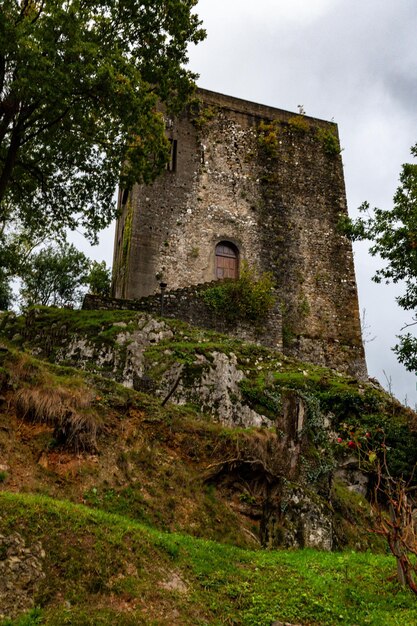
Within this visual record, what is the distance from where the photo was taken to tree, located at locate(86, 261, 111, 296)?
105ft

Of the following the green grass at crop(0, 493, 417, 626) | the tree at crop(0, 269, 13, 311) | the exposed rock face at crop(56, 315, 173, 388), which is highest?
the tree at crop(0, 269, 13, 311)

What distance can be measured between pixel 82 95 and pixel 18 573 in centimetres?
1063

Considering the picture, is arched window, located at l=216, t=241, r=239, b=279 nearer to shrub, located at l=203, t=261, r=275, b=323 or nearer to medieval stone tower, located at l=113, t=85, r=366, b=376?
medieval stone tower, located at l=113, t=85, r=366, b=376

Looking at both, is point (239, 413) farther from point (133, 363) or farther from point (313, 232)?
point (313, 232)

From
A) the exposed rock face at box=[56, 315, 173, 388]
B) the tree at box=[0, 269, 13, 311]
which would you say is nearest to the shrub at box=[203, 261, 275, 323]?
the exposed rock face at box=[56, 315, 173, 388]

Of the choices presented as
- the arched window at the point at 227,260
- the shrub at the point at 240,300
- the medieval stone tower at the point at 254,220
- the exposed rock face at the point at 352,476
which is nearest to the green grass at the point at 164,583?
the exposed rock face at the point at 352,476

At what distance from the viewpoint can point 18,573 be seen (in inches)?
281

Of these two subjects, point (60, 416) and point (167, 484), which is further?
point (167, 484)

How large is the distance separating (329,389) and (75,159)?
954cm

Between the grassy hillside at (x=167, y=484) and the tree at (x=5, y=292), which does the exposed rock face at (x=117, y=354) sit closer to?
the grassy hillside at (x=167, y=484)

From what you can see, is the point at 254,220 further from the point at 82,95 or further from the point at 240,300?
the point at 82,95

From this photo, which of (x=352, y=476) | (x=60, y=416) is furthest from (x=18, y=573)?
(x=352, y=476)

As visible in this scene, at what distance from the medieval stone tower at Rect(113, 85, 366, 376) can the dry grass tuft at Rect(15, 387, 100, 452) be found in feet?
37.8

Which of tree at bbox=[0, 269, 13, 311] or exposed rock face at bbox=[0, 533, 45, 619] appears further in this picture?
tree at bbox=[0, 269, 13, 311]
